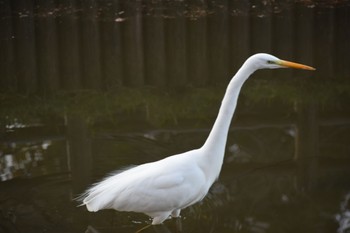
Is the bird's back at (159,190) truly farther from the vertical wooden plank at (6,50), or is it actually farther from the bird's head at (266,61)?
the vertical wooden plank at (6,50)

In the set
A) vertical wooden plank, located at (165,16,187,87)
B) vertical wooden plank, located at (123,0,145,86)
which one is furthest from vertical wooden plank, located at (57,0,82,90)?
vertical wooden plank, located at (165,16,187,87)

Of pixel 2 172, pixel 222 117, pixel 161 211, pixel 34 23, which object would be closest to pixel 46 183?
pixel 2 172

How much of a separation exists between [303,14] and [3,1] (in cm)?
379

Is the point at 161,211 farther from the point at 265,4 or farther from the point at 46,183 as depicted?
the point at 265,4

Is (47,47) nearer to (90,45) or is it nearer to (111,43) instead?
(90,45)

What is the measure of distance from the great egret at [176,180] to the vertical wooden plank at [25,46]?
2904 mm

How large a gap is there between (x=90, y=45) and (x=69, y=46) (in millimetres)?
244

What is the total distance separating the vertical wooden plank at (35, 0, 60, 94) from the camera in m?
6.57

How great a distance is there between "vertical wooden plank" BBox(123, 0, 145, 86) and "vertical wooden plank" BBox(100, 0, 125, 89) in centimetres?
7

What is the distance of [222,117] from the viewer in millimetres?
3656

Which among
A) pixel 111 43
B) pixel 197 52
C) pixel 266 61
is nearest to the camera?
pixel 266 61

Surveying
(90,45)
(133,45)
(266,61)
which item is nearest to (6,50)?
(90,45)

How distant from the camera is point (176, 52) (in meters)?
7.08

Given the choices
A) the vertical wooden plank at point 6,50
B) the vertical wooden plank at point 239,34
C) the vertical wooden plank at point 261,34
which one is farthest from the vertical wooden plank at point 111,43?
the vertical wooden plank at point 261,34
